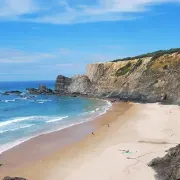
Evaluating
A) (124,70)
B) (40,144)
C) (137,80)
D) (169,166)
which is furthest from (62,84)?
(169,166)

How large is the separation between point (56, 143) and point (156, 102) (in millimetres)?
36570

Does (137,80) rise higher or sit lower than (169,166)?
higher

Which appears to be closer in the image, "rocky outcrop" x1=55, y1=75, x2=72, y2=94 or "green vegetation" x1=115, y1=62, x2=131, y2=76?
"green vegetation" x1=115, y1=62, x2=131, y2=76

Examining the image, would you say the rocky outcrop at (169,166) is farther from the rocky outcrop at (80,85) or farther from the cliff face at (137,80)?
the rocky outcrop at (80,85)

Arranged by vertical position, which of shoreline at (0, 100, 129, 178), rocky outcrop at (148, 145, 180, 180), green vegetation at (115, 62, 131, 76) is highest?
green vegetation at (115, 62, 131, 76)

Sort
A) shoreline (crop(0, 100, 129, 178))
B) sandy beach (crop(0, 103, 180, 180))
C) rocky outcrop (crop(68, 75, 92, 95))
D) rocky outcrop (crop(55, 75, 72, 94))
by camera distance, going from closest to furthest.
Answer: sandy beach (crop(0, 103, 180, 180))
shoreline (crop(0, 100, 129, 178))
rocky outcrop (crop(68, 75, 92, 95))
rocky outcrop (crop(55, 75, 72, 94))

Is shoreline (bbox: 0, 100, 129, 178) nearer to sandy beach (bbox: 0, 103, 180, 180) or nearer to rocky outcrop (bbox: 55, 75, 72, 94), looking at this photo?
sandy beach (bbox: 0, 103, 180, 180)

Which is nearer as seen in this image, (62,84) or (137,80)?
(137,80)

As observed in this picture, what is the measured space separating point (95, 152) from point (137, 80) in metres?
47.8

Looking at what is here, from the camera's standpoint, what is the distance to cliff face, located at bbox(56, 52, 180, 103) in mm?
64750

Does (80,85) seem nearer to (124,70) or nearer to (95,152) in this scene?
(124,70)

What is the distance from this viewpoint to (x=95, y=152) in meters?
25.6

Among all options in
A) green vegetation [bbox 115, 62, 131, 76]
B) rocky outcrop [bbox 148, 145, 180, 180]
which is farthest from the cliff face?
rocky outcrop [bbox 148, 145, 180, 180]

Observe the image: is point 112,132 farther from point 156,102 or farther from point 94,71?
point 94,71
